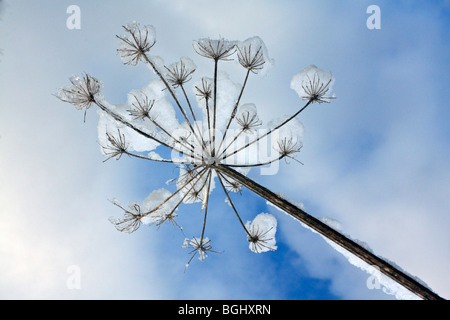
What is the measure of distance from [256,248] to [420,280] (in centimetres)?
298

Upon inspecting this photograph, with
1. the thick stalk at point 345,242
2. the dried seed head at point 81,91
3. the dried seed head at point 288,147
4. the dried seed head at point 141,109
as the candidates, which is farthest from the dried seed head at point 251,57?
the dried seed head at point 81,91

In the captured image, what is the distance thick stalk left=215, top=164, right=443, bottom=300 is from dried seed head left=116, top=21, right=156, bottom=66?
3.22m

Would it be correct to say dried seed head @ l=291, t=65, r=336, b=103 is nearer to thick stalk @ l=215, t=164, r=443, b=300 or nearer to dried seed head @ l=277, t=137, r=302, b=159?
dried seed head @ l=277, t=137, r=302, b=159

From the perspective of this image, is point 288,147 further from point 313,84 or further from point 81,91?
point 81,91

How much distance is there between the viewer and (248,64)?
4.83m

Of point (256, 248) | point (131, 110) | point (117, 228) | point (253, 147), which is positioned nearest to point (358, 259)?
point (256, 248)

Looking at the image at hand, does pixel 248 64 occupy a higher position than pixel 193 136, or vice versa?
pixel 248 64

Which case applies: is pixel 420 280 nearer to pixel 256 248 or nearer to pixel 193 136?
pixel 256 248

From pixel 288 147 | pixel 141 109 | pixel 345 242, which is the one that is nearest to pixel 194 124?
pixel 141 109

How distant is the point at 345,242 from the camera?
3385 millimetres

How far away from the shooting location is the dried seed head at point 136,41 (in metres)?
4.63

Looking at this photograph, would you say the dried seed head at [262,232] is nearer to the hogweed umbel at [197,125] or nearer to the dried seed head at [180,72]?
the hogweed umbel at [197,125]
